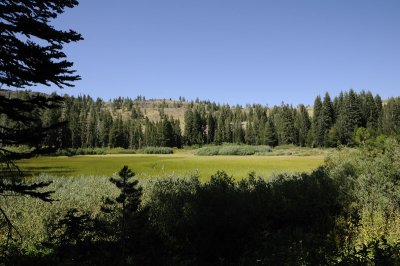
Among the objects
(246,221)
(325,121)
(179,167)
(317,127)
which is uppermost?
(325,121)

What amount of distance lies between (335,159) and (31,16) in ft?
67.7

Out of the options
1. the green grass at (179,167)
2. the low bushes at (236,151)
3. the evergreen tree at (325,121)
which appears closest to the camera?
the green grass at (179,167)

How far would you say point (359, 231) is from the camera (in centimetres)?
1207

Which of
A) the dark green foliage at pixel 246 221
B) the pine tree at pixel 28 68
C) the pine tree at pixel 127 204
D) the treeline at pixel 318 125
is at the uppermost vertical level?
the treeline at pixel 318 125

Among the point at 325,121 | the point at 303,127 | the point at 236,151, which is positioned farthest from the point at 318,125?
the point at 236,151

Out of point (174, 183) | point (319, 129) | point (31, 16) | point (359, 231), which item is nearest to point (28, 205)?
point (174, 183)

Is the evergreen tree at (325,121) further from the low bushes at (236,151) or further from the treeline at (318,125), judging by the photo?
the low bushes at (236,151)

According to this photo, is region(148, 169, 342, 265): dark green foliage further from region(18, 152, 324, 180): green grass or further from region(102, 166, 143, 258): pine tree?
region(18, 152, 324, 180): green grass

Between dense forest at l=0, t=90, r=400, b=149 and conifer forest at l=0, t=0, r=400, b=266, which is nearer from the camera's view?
conifer forest at l=0, t=0, r=400, b=266

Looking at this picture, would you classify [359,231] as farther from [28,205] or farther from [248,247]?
[28,205]

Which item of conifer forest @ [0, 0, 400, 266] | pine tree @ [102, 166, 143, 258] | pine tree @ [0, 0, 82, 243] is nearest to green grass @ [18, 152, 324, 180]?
conifer forest @ [0, 0, 400, 266]

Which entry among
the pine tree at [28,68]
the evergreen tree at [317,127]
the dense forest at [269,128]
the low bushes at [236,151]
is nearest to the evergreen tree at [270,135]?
the dense forest at [269,128]

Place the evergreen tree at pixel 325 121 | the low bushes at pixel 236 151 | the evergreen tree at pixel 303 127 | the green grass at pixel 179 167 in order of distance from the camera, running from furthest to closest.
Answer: the evergreen tree at pixel 303 127
the evergreen tree at pixel 325 121
the low bushes at pixel 236 151
the green grass at pixel 179 167

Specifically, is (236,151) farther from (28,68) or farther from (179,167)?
(28,68)
